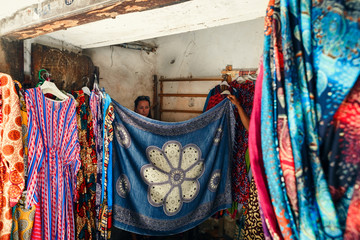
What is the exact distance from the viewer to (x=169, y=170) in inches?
79.1

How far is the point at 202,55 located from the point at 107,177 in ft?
7.35

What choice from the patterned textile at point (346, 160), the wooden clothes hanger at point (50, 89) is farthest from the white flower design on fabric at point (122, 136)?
the patterned textile at point (346, 160)

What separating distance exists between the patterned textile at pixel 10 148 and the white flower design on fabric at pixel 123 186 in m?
0.65

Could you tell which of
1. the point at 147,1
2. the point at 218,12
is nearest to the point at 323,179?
the point at 147,1

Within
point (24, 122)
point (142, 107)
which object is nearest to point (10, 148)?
point (24, 122)

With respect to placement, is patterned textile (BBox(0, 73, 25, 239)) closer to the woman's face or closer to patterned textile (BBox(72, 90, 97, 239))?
patterned textile (BBox(72, 90, 97, 239))

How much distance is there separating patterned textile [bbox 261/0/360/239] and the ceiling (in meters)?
0.69

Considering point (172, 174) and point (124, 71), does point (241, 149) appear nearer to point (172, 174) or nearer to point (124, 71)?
point (172, 174)

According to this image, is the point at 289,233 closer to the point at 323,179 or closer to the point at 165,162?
the point at 323,179

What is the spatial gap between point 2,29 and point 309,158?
79.1 inches

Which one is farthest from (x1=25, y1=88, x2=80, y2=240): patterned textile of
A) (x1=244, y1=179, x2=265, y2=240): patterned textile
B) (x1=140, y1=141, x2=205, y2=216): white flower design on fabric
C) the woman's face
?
(x1=244, y1=179, x2=265, y2=240): patterned textile

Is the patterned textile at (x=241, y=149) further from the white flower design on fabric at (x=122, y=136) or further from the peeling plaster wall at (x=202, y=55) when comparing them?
the white flower design on fabric at (x=122, y=136)

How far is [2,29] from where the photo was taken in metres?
1.60

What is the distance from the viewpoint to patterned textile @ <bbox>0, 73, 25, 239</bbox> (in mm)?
1414
